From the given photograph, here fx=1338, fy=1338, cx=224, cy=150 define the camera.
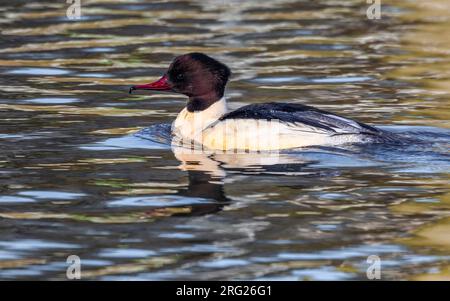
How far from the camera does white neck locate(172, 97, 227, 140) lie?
1251 centimetres

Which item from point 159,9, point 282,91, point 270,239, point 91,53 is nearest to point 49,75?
point 91,53

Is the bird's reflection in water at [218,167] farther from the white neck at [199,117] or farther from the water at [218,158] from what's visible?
the white neck at [199,117]

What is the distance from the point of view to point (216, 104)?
1259 cm

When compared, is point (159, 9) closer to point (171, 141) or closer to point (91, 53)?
point (91, 53)

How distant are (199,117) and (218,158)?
1093 mm

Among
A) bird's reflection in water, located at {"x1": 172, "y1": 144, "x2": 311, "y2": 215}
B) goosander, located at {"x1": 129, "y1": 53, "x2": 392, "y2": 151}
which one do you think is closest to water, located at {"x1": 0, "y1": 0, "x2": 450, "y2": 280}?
bird's reflection in water, located at {"x1": 172, "y1": 144, "x2": 311, "y2": 215}

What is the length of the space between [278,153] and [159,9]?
8635mm

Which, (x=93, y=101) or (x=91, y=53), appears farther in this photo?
(x=91, y=53)

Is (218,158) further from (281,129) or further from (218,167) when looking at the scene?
(281,129)

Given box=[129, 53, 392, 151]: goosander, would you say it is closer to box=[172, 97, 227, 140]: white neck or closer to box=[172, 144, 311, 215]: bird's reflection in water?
box=[172, 144, 311, 215]: bird's reflection in water

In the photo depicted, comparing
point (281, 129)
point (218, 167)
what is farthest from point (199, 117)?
point (218, 167)

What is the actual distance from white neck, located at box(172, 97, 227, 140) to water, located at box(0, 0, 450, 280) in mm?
232

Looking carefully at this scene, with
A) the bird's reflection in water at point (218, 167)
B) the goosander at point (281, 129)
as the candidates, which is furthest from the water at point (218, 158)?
the goosander at point (281, 129)

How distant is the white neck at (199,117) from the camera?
41.0 ft
